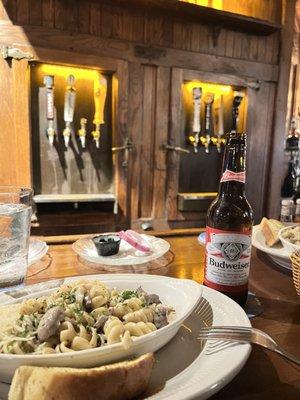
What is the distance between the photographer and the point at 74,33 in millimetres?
2375

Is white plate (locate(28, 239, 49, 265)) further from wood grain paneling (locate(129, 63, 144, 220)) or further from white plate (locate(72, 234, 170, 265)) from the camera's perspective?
wood grain paneling (locate(129, 63, 144, 220))

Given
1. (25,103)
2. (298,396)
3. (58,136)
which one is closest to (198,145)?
(58,136)

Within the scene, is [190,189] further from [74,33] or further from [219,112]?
[74,33]

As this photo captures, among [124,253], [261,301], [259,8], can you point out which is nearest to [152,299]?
[261,301]

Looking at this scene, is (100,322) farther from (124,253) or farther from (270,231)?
(270,231)

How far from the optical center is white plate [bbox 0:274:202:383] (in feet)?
1.33

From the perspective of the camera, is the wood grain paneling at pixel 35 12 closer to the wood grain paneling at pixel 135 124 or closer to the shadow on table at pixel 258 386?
the wood grain paneling at pixel 135 124

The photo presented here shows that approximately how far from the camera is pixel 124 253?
1014 mm

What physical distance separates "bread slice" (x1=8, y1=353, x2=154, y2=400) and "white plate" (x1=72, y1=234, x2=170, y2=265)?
1.71ft

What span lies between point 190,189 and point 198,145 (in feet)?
1.35

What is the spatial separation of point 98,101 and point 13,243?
6.50ft

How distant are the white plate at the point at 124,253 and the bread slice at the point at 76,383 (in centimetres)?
52

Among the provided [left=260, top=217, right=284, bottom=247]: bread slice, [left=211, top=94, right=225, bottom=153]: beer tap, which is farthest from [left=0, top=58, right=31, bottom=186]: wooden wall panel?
[left=260, top=217, right=284, bottom=247]: bread slice

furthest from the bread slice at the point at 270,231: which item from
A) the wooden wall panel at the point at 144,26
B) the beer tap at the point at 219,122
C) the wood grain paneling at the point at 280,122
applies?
the wood grain paneling at the point at 280,122
